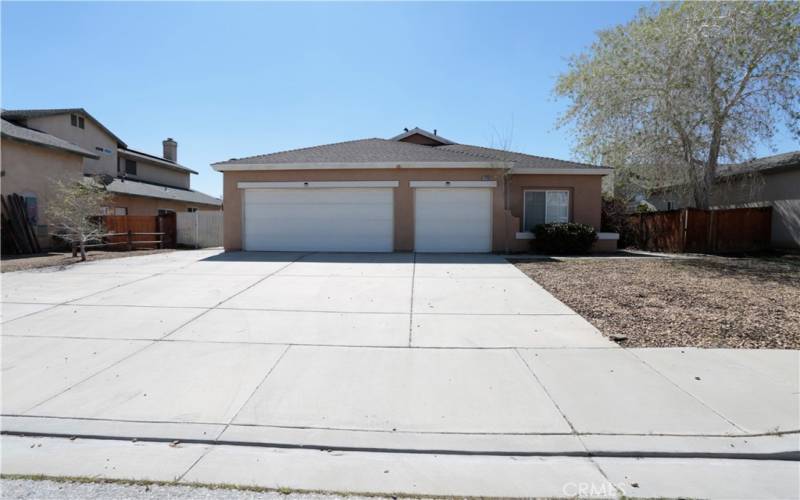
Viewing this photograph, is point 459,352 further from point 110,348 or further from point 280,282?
point 280,282

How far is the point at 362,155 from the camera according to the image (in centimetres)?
1515

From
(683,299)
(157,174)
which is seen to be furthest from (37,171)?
(683,299)

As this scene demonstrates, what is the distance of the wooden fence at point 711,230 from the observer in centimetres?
1541

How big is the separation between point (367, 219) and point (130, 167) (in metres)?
22.4

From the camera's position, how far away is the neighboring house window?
17.1m

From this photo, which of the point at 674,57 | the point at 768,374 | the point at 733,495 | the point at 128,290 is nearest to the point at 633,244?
the point at 674,57

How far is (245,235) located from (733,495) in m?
14.8

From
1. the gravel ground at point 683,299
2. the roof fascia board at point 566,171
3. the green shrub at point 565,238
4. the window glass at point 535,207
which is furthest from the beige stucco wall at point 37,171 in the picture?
the gravel ground at point 683,299

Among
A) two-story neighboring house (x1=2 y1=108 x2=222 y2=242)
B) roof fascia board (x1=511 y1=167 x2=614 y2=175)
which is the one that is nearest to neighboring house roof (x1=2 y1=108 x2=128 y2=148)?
two-story neighboring house (x1=2 y1=108 x2=222 y2=242)

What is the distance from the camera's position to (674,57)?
1302 cm

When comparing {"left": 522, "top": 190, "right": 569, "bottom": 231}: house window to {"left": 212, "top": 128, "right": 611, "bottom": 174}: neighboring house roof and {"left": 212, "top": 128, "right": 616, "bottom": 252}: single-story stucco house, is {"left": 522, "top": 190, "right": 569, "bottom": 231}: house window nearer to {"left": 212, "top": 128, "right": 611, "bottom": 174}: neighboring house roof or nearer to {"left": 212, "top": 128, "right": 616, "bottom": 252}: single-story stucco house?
{"left": 212, "top": 128, "right": 611, "bottom": 174}: neighboring house roof

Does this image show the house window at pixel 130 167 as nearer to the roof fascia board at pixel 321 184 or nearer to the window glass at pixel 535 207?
the roof fascia board at pixel 321 184

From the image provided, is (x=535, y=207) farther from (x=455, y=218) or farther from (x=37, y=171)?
(x=37, y=171)

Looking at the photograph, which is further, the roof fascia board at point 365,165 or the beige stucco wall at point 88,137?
the beige stucco wall at point 88,137
